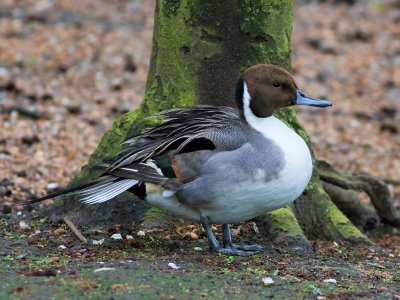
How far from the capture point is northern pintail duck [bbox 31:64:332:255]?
14.0ft

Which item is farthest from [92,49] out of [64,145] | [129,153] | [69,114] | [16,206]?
[129,153]

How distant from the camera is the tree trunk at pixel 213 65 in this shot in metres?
5.14

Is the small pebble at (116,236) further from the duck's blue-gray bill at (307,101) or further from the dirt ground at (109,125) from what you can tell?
the duck's blue-gray bill at (307,101)

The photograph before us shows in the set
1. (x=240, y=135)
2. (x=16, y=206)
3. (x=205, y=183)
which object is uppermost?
(x=240, y=135)

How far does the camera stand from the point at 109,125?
345 inches

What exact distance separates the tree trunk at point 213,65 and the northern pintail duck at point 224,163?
1.79 ft

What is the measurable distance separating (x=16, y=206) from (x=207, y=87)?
1.86 meters

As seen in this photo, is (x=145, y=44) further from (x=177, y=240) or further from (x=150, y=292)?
(x=150, y=292)

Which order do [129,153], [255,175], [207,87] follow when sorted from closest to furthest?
[255,175], [129,153], [207,87]

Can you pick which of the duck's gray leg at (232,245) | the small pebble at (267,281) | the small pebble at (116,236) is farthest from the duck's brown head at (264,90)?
the small pebble at (116,236)

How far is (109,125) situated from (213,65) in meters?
3.74

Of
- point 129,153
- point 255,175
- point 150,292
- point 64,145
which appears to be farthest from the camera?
point 64,145

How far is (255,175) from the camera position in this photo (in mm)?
4238

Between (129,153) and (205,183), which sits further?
(129,153)
